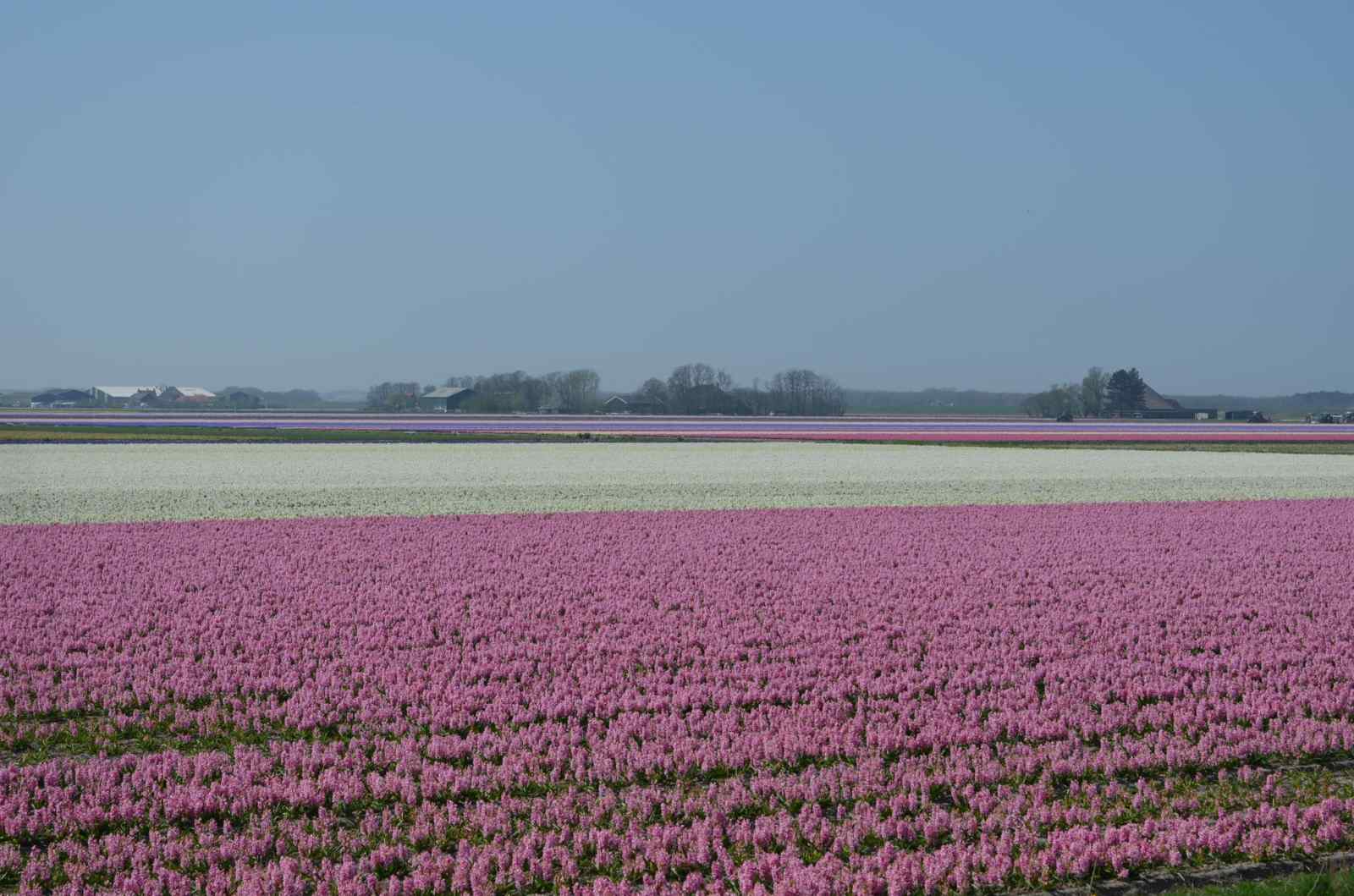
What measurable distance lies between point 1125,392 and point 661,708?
135 meters

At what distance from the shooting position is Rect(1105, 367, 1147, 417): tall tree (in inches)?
5246

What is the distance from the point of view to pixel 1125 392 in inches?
5285

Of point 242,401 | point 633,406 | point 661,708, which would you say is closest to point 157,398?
point 242,401

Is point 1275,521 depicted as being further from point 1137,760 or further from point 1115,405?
point 1115,405

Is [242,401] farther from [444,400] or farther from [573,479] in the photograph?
[573,479]

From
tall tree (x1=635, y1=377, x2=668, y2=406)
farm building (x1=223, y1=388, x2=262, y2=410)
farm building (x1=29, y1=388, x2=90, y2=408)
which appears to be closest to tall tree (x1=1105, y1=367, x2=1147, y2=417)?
tall tree (x1=635, y1=377, x2=668, y2=406)

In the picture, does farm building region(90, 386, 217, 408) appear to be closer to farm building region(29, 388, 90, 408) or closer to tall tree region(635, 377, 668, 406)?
farm building region(29, 388, 90, 408)

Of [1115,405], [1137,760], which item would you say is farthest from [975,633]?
[1115,405]

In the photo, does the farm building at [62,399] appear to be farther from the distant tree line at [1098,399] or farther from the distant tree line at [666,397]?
the distant tree line at [1098,399]

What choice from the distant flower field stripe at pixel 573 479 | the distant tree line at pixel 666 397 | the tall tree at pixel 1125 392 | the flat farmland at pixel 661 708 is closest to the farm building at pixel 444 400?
the distant tree line at pixel 666 397

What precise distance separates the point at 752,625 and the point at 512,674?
3.05 metres

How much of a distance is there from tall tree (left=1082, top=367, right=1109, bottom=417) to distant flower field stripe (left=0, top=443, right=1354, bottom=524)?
87.8m

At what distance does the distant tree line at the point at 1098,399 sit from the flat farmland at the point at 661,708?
11718 centimetres

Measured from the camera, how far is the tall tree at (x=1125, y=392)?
437ft
